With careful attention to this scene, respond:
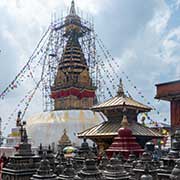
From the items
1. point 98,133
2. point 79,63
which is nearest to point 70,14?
point 79,63

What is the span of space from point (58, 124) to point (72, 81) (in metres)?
A: 6.65

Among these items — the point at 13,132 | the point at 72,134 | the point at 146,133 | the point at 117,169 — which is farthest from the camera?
the point at 13,132

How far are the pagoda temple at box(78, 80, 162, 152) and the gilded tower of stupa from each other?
1973cm

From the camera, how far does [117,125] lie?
2050cm

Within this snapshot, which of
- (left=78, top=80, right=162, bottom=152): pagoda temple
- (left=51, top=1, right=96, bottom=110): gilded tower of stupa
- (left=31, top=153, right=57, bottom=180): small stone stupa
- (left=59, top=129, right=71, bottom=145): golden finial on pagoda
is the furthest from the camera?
(left=51, top=1, right=96, bottom=110): gilded tower of stupa

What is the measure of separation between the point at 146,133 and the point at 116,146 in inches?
137

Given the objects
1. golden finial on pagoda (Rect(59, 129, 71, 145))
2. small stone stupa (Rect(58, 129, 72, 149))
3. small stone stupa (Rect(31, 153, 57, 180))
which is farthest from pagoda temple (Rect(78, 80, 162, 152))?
golden finial on pagoda (Rect(59, 129, 71, 145))

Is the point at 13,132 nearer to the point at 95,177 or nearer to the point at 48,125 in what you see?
the point at 48,125

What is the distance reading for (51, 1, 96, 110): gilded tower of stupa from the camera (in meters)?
41.5

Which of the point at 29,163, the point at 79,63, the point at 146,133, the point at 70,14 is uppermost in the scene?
the point at 70,14

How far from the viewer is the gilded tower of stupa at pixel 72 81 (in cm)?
4153

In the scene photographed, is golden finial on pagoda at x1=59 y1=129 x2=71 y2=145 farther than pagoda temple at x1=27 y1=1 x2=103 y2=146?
No

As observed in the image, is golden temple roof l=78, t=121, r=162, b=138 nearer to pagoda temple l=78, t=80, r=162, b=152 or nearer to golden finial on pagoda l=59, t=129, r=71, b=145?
pagoda temple l=78, t=80, r=162, b=152

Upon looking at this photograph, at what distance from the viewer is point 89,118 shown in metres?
38.7
